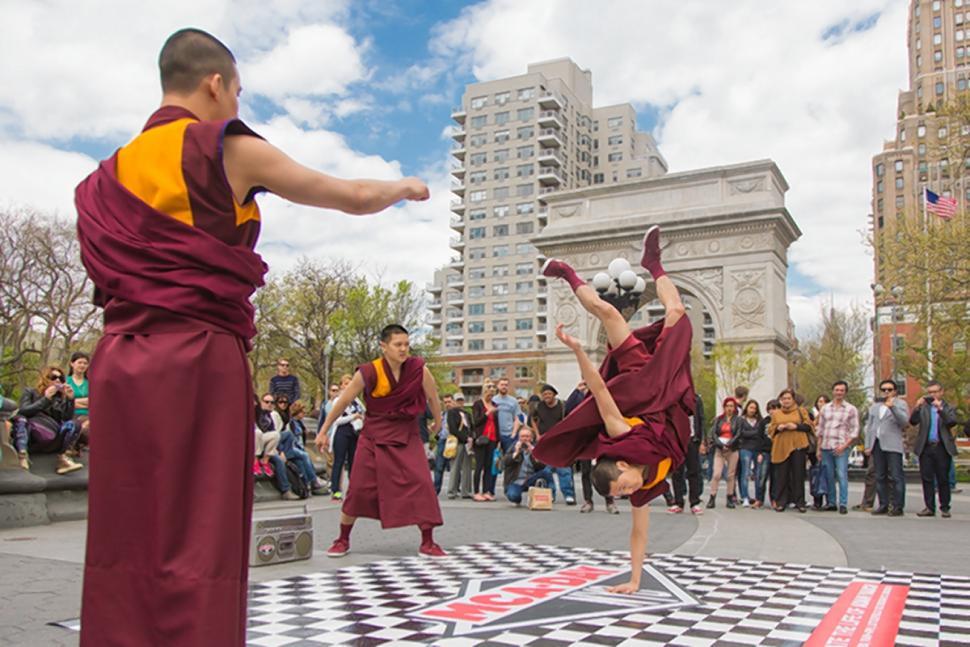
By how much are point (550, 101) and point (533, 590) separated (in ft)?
296

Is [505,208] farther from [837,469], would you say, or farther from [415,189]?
[415,189]

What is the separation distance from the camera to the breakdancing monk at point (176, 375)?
2205mm

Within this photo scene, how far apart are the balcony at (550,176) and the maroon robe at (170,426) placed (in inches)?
3524

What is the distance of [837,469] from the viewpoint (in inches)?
500

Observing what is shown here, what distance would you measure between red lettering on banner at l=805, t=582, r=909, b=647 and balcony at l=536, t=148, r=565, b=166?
87253mm

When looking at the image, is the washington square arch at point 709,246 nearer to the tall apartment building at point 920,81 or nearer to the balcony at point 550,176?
the balcony at point 550,176

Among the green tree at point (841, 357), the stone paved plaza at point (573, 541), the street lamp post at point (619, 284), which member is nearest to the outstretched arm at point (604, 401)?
the stone paved plaza at point (573, 541)

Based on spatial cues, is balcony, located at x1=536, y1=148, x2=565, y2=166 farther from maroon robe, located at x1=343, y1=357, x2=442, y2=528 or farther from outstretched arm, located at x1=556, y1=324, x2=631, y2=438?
outstretched arm, located at x1=556, y1=324, x2=631, y2=438

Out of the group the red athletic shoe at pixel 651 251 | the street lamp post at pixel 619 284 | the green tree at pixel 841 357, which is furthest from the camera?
the green tree at pixel 841 357

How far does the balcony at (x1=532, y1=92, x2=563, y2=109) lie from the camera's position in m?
91.2

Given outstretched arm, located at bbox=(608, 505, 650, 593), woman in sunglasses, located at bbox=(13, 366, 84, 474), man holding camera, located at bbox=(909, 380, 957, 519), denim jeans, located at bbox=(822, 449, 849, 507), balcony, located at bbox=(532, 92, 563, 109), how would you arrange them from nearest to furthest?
outstretched arm, located at bbox=(608, 505, 650, 593) < woman in sunglasses, located at bbox=(13, 366, 84, 474) < man holding camera, located at bbox=(909, 380, 957, 519) < denim jeans, located at bbox=(822, 449, 849, 507) < balcony, located at bbox=(532, 92, 563, 109)

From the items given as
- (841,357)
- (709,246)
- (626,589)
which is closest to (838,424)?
(626,589)

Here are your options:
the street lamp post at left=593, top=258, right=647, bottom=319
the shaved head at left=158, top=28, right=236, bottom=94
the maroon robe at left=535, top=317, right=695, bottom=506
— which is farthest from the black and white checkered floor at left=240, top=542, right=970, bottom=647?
the street lamp post at left=593, top=258, right=647, bottom=319

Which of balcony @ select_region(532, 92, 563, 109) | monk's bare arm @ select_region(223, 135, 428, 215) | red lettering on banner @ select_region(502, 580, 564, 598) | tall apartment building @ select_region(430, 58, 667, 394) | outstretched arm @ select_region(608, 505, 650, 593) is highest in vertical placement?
balcony @ select_region(532, 92, 563, 109)
